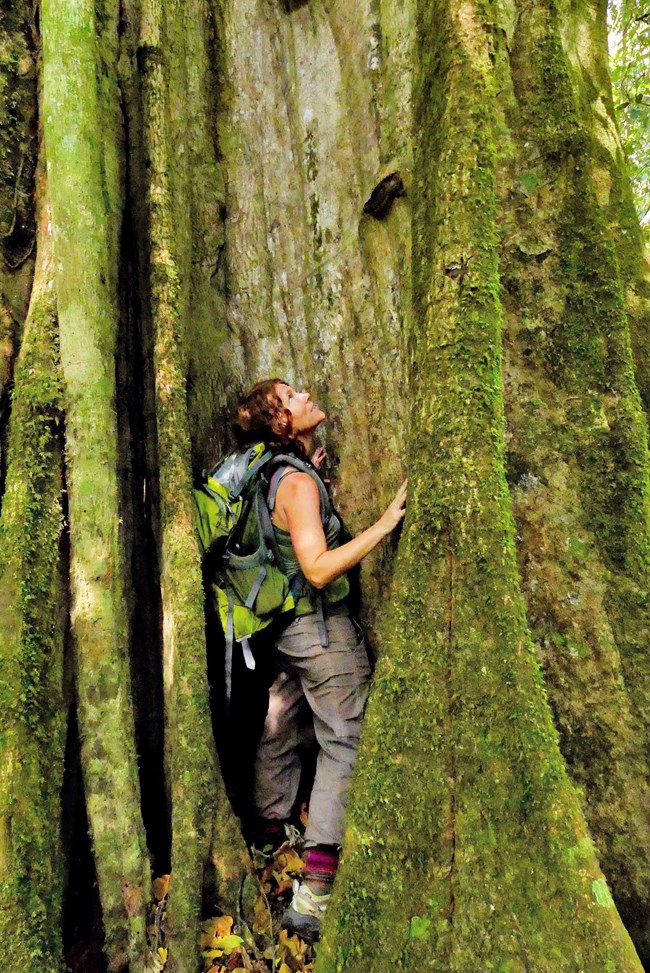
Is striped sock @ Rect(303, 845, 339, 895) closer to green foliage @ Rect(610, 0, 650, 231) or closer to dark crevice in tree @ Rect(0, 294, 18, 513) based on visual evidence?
dark crevice in tree @ Rect(0, 294, 18, 513)

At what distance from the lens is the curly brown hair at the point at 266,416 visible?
3506 mm

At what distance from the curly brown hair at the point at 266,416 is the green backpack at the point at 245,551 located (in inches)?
6.9

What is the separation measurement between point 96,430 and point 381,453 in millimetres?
1373

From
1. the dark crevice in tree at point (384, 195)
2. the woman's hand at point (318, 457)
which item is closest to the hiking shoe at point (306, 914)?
the woman's hand at point (318, 457)

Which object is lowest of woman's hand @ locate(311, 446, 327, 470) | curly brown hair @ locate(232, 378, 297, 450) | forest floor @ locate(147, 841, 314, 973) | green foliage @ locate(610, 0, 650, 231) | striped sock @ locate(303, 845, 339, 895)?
forest floor @ locate(147, 841, 314, 973)

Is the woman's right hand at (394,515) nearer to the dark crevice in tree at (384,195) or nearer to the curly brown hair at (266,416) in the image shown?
the curly brown hair at (266,416)

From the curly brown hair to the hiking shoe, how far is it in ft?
6.68

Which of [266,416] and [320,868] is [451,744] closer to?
[320,868]

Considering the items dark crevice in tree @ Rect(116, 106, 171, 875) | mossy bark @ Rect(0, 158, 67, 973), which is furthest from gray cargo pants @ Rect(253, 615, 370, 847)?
mossy bark @ Rect(0, 158, 67, 973)

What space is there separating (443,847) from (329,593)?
1343 mm

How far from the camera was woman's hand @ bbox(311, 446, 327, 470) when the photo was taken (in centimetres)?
375

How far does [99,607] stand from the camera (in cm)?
291

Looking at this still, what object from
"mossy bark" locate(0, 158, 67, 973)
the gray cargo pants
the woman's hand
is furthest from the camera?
the woman's hand

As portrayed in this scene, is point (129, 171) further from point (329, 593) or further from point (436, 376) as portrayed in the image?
point (329, 593)
